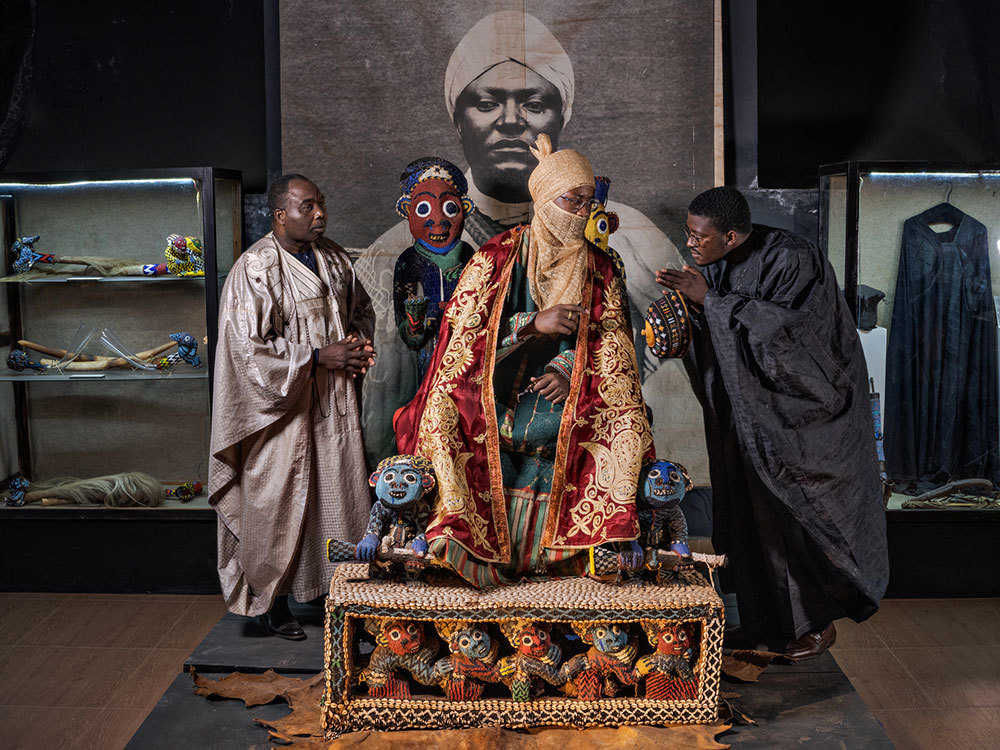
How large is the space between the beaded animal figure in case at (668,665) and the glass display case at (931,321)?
2165 mm

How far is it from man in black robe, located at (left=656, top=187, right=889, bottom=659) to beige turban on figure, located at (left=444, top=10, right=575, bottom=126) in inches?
61.1

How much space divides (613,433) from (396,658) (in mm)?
1130

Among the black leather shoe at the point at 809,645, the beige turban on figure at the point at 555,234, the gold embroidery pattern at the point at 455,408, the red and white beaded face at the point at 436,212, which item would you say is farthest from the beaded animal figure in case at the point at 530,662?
the red and white beaded face at the point at 436,212

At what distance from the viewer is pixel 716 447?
13.7ft

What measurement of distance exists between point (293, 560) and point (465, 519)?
3.68 feet

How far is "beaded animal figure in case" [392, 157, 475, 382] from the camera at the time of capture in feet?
14.6

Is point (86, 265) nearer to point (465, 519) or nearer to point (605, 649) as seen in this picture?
point (465, 519)

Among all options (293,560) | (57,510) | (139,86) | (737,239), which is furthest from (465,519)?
(139,86)

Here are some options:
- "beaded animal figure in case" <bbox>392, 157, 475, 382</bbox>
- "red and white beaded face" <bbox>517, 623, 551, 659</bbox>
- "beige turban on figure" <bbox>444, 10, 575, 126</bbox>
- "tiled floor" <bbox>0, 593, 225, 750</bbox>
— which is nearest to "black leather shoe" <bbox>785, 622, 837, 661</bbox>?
"red and white beaded face" <bbox>517, 623, 551, 659</bbox>

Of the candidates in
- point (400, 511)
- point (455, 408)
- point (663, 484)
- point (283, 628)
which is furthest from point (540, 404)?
point (283, 628)

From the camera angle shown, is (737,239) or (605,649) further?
(737,239)

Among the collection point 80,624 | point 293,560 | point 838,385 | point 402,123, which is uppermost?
point 402,123

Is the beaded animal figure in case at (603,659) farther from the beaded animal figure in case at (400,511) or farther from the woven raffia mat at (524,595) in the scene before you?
the beaded animal figure in case at (400,511)

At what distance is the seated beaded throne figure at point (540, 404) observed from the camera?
3.62 meters
